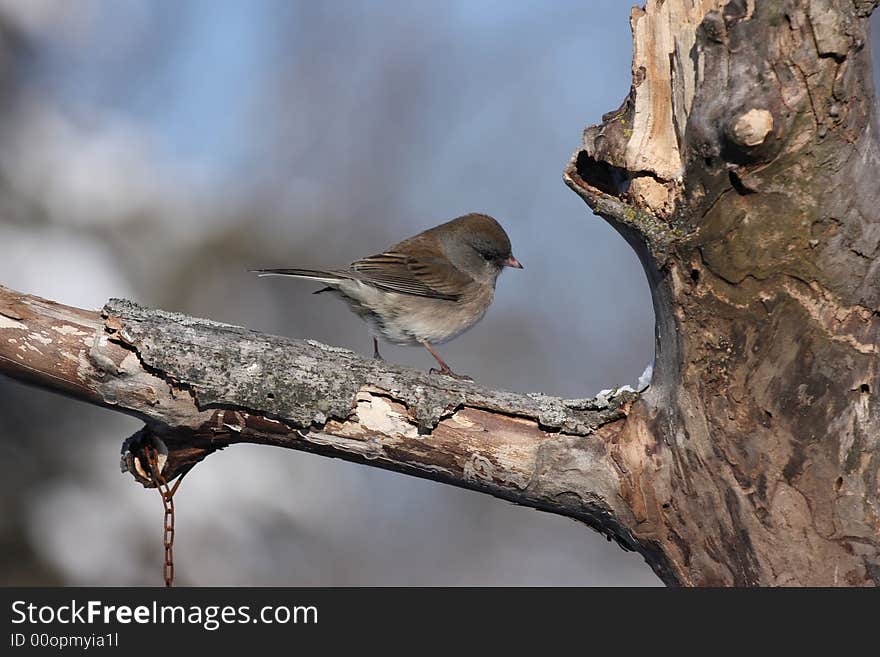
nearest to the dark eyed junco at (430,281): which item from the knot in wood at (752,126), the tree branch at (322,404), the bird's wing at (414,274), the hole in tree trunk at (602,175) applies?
the bird's wing at (414,274)

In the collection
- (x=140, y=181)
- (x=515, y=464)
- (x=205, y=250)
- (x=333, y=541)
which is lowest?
(x=515, y=464)

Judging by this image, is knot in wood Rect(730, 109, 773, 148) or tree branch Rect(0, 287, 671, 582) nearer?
knot in wood Rect(730, 109, 773, 148)

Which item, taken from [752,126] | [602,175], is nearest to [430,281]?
[602,175]

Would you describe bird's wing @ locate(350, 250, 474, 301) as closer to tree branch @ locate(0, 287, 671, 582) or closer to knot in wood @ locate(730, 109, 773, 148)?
tree branch @ locate(0, 287, 671, 582)

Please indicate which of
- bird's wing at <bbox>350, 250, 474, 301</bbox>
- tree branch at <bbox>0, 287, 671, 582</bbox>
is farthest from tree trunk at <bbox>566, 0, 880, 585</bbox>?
bird's wing at <bbox>350, 250, 474, 301</bbox>

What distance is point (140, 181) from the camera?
6129mm

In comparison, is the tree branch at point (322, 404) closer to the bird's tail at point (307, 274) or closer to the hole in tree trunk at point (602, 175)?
the hole in tree trunk at point (602, 175)

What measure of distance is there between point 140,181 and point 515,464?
437cm

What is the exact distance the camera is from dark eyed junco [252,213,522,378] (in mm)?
4344

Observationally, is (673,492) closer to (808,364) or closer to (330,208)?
(808,364)

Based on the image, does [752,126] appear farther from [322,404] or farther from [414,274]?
[414,274]

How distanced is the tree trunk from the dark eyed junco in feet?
5.72

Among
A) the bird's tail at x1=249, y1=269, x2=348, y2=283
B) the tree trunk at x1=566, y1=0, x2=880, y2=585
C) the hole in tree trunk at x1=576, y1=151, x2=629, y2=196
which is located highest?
the bird's tail at x1=249, y1=269, x2=348, y2=283
